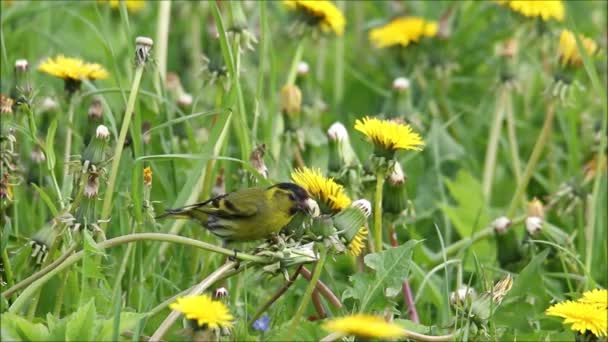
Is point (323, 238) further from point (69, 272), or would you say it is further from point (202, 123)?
point (202, 123)

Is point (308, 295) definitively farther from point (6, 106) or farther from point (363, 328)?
point (6, 106)

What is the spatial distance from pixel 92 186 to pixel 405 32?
1.91 m

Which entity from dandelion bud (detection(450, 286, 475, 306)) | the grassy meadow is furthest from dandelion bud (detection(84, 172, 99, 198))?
dandelion bud (detection(450, 286, 475, 306))

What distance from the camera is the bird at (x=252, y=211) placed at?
2.19 m

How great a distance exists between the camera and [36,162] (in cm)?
294

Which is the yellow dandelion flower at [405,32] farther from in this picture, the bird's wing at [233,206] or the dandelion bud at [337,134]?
the bird's wing at [233,206]

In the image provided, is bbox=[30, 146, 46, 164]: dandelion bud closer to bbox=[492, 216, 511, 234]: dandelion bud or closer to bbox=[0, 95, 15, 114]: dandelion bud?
bbox=[0, 95, 15, 114]: dandelion bud

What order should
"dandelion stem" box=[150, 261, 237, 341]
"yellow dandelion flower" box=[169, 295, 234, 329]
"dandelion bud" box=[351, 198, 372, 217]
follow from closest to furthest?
"yellow dandelion flower" box=[169, 295, 234, 329], "dandelion stem" box=[150, 261, 237, 341], "dandelion bud" box=[351, 198, 372, 217]

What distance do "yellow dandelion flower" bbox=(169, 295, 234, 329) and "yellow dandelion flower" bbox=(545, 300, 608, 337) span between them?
65cm

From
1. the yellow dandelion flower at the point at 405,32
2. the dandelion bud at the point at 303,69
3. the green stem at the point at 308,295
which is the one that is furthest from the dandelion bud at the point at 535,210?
the yellow dandelion flower at the point at 405,32

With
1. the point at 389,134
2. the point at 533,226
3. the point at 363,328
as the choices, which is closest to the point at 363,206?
the point at 389,134

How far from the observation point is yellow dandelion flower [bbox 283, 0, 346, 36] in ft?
10.3

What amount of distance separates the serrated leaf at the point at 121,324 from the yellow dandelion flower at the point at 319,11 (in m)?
1.30

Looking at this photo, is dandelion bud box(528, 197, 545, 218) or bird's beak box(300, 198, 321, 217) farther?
dandelion bud box(528, 197, 545, 218)
